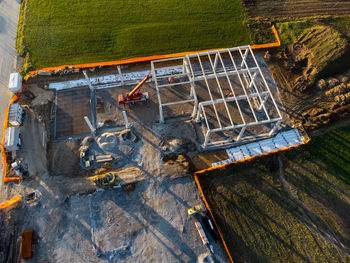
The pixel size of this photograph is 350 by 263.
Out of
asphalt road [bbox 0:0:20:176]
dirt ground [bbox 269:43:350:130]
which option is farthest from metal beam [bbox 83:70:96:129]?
dirt ground [bbox 269:43:350:130]

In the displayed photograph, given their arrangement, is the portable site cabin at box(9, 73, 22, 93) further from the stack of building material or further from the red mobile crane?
the stack of building material

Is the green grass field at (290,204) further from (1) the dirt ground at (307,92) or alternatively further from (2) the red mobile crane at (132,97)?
(2) the red mobile crane at (132,97)

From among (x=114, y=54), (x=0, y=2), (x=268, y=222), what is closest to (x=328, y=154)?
(x=268, y=222)

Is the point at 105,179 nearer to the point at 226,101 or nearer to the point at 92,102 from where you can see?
the point at 92,102

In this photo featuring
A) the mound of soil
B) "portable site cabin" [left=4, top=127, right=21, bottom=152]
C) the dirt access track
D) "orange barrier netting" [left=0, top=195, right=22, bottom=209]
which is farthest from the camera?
the dirt access track

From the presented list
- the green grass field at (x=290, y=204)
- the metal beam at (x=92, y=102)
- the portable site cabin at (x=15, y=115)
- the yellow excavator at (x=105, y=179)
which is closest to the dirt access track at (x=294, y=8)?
the green grass field at (x=290, y=204)
